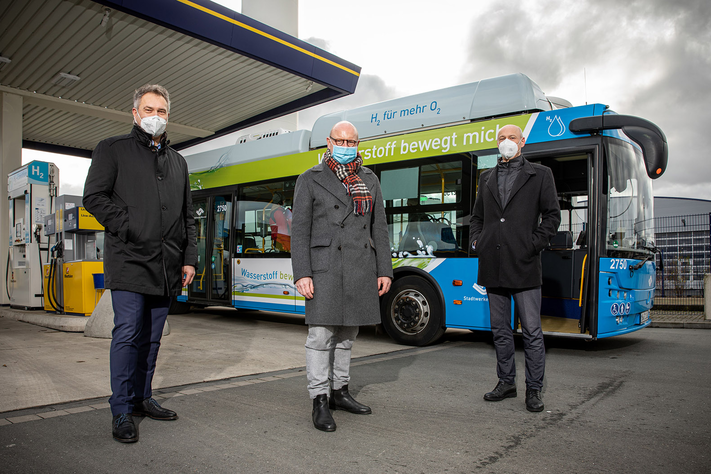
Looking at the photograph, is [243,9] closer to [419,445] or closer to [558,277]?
[558,277]

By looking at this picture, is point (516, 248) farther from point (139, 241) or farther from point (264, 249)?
point (264, 249)

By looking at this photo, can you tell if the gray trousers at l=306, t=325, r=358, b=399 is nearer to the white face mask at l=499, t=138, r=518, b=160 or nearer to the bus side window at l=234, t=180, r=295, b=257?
the white face mask at l=499, t=138, r=518, b=160

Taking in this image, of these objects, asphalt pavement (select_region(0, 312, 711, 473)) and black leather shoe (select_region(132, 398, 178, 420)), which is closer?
asphalt pavement (select_region(0, 312, 711, 473))

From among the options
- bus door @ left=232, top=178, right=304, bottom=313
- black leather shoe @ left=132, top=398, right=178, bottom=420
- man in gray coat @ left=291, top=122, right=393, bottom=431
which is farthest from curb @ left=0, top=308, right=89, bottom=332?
man in gray coat @ left=291, top=122, right=393, bottom=431

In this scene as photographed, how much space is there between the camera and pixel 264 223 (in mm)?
8750

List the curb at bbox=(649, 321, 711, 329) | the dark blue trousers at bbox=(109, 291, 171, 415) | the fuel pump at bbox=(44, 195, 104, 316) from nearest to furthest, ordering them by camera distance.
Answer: the dark blue trousers at bbox=(109, 291, 171, 415) < the fuel pump at bbox=(44, 195, 104, 316) < the curb at bbox=(649, 321, 711, 329)

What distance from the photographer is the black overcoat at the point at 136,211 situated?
3045 millimetres

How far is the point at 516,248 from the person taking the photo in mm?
3793

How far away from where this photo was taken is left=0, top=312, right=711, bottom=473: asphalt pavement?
2.66 meters

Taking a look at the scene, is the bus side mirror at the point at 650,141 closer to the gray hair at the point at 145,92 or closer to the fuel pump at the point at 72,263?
the gray hair at the point at 145,92

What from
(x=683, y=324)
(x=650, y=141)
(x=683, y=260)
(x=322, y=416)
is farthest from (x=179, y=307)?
(x=683, y=260)

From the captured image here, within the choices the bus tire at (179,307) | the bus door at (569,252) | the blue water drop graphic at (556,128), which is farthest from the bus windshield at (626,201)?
the bus tire at (179,307)

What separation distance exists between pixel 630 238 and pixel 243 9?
2101 cm

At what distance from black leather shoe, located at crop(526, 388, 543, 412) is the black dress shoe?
2.56 m
